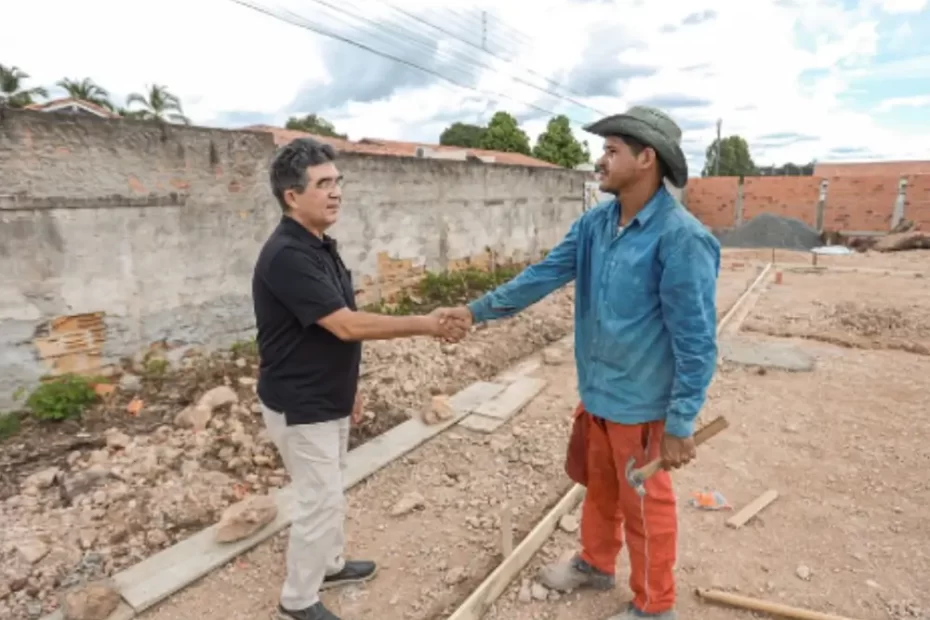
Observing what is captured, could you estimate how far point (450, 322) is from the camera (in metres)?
2.75

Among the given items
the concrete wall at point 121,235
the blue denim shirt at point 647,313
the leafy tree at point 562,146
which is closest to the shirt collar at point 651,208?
the blue denim shirt at point 647,313

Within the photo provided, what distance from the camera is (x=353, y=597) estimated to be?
2.70 m

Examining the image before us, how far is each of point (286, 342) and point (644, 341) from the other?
1.38 metres

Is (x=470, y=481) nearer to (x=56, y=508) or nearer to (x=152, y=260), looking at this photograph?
(x=56, y=508)

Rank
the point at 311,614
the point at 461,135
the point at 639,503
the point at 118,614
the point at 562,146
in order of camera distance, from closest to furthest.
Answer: the point at 639,503 → the point at 311,614 → the point at 118,614 → the point at 562,146 → the point at 461,135

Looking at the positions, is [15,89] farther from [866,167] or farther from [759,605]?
[866,167]

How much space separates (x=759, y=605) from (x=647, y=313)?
149cm

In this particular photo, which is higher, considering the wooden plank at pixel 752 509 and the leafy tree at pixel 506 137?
the leafy tree at pixel 506 137

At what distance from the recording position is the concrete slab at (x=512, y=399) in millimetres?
4785

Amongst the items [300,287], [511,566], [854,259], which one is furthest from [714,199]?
[300,287]

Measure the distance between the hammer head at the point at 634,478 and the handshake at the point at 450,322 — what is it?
996 mm

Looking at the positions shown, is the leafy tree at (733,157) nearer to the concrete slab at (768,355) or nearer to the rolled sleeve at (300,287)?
the concrete slab at (768,355)

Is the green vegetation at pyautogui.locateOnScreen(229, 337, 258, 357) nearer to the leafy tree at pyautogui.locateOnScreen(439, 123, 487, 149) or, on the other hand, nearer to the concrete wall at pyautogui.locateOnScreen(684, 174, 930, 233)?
the concrete wall at pyautogui.locateOnScreen(684, 174, 930, 233)

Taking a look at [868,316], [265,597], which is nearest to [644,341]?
[265,597]
